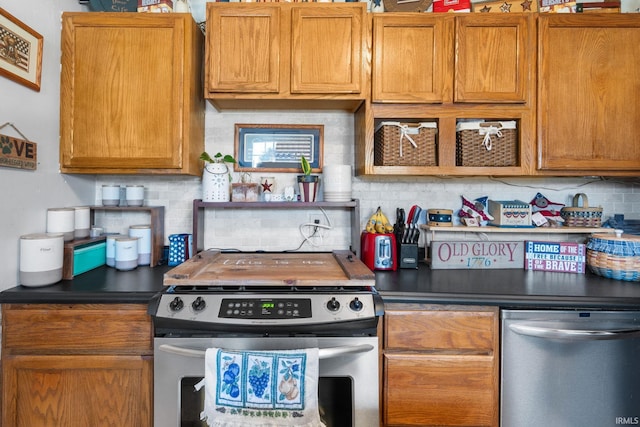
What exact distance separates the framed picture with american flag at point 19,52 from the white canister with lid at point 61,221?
577mm

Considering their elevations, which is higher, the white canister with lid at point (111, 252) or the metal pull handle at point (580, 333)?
the white canister with lid at point (111, 252)

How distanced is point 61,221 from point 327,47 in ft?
5.17

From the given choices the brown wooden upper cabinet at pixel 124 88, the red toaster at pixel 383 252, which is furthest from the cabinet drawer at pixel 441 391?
the brown wooden upper cabinet at pixel 124 88

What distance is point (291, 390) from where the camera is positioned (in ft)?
3.94

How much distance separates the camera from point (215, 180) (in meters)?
1.90

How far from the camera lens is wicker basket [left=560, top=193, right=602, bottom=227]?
75.9 inches

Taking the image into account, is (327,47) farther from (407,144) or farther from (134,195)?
(134,195)

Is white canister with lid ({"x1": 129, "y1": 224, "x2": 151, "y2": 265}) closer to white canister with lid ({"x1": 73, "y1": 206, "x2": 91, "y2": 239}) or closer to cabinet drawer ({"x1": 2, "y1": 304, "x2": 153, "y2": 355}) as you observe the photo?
white canister with lid ({"x1": 73, "y1": 206, "x2": 91, "y2": 239})

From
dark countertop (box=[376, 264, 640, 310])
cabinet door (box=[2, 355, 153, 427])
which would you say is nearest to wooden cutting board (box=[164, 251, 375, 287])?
dark countertop (box=[376, 264, 640, 310])

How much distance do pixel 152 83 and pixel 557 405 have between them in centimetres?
232

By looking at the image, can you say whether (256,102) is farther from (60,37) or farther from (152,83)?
(60,37)

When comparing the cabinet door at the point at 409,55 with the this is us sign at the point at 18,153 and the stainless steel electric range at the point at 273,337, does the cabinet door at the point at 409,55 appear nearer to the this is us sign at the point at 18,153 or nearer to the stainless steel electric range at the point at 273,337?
the stainless steel electric range at the point at 273,337

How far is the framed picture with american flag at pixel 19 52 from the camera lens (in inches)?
55.4

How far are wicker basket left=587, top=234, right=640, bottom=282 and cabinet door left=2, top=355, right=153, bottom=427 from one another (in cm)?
215
